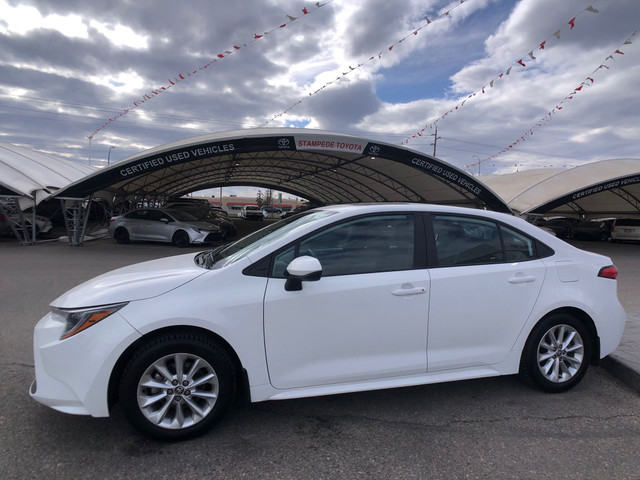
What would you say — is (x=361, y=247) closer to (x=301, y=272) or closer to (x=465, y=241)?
(x=301, y=272)

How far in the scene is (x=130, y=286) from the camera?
9.12ft

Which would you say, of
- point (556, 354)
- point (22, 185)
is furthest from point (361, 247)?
point (22, 185)

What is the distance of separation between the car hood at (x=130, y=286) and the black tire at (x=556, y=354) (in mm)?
2771

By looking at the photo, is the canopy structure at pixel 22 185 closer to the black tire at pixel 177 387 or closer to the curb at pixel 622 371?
the black tire at pixel 177 387

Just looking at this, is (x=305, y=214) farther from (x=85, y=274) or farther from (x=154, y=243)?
(x=154, y=243)

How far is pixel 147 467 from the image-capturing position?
8.13 ft

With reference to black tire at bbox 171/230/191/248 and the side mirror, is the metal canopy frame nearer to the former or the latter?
black tire at bbox 171/230/191/248

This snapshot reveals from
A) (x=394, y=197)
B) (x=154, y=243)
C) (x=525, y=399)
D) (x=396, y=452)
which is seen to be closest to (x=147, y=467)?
(x=396, y=452)

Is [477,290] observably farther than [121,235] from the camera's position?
No

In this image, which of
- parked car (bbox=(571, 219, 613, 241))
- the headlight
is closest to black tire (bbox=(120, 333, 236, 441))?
the headlight

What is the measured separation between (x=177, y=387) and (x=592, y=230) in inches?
1061

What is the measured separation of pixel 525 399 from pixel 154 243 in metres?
15.7

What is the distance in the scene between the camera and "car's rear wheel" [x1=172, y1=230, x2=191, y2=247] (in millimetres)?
15146

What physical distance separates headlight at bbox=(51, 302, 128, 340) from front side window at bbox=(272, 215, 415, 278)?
3.61 feet
